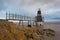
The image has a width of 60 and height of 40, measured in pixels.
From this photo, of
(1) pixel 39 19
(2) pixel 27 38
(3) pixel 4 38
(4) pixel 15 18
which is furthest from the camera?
(1) pixel 39 19

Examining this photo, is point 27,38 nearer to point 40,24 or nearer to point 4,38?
point 4,38

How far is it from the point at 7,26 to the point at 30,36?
689cm

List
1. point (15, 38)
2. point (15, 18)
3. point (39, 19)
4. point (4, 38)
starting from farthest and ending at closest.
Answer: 1. point (39, 19)
2. point (15, 18)
3. point (15, 38)
4. point (4, 38)

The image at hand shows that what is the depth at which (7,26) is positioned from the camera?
76.7 feet

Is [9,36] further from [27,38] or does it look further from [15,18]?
[15,18]

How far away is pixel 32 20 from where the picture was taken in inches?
2805

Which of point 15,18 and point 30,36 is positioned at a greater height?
point 15,18

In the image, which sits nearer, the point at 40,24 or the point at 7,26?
the point at 7,26

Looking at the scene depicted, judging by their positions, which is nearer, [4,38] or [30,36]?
[4,38]

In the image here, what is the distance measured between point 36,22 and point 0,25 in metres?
46.0

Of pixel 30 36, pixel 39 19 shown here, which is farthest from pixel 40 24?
pixel 30 36

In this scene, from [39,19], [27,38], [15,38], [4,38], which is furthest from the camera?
[39,19]

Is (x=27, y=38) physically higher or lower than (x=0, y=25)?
lower

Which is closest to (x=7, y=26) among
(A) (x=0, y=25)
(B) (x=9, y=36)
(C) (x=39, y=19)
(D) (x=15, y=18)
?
(A) (x=0, y=25)
